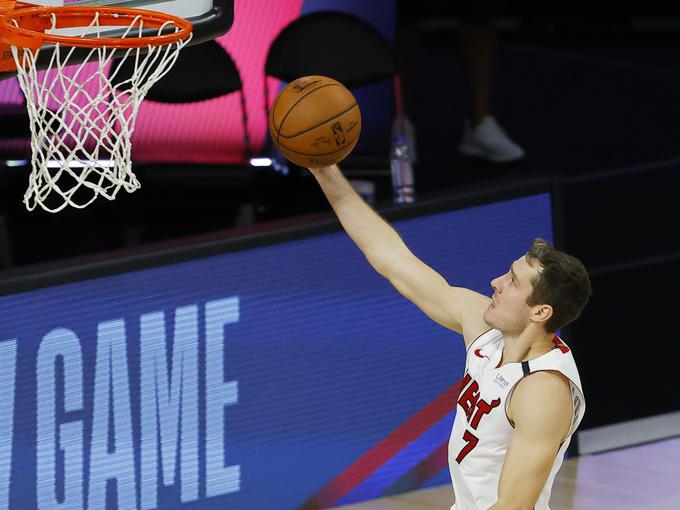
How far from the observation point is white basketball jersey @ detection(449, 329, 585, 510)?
3623 millimetres

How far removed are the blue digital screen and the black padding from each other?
157 centimetres

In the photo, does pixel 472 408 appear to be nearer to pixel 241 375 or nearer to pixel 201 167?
pixel 241 375

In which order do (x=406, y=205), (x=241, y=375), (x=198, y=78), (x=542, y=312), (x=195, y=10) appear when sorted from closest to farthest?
1. (x=542, y=312)
2. (x=195, y=10)
3. (x=241, y=375)
4. (x=406, y=205)
5. (x=198, y=78)

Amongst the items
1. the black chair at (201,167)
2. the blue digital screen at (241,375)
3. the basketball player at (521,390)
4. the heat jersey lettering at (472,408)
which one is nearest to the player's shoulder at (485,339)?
the basketball player at (521,390)

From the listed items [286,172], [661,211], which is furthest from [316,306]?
[661,211]

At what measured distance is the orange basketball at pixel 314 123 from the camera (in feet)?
13.6

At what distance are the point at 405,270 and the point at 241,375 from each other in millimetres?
1466

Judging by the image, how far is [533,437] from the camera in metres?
3.46

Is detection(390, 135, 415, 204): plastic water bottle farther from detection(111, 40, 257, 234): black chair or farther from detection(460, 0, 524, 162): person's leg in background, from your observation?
detection(460, 0, 524, 162): person's leg in background

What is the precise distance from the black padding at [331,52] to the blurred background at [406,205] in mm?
11

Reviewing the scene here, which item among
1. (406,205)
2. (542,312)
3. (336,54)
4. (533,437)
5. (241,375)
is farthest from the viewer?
(336,54)

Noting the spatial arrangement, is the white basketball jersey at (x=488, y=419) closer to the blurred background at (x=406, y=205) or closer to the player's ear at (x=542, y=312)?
the player's ear at (x=542, y=312)

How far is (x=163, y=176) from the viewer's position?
6898 mm

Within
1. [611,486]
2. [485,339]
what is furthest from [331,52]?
[485,339]
